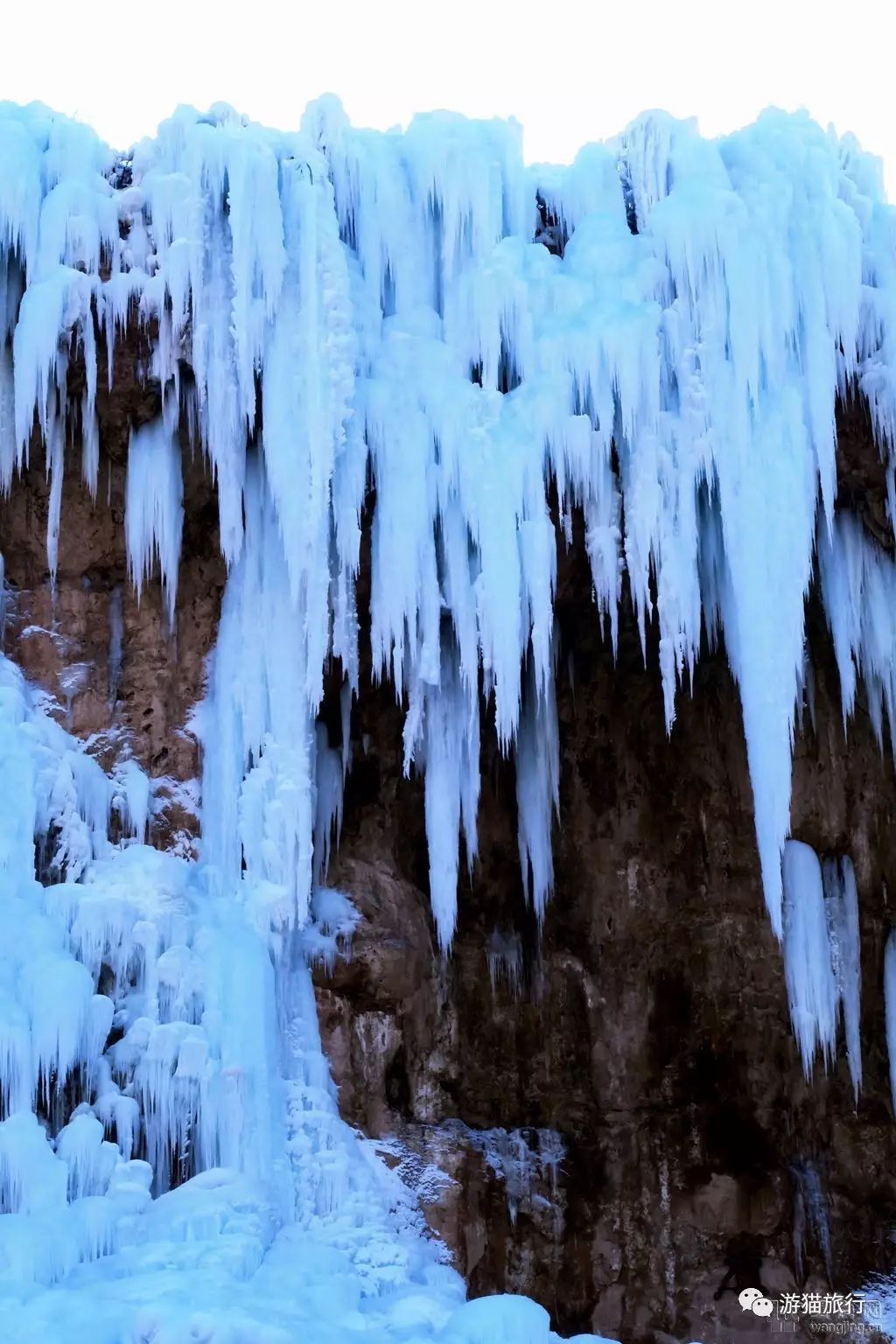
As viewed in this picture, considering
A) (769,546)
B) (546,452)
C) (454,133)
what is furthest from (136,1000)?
(454,133)

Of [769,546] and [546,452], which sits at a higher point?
[546,452]

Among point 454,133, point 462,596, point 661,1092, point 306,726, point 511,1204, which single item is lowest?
point 511,1204

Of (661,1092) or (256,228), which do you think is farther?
(661,1092)

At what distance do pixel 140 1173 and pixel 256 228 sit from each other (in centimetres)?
521

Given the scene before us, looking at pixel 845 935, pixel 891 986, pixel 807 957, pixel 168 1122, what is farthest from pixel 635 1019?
pixel 168 1122

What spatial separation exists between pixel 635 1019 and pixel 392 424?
15.6 ft

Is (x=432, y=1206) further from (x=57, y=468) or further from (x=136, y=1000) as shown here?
(x=57, y=468)

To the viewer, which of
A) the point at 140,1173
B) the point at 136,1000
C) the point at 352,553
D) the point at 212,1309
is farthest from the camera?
the point at 352,553

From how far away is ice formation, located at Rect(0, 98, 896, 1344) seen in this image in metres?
8.64

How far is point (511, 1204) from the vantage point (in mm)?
10281

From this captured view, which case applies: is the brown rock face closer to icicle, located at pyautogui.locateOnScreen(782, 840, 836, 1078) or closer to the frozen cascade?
the frozen cascade

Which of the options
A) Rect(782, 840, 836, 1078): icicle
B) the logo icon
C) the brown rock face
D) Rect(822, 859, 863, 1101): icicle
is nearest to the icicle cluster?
the brown rock face

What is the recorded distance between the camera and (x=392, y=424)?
29.3 feet

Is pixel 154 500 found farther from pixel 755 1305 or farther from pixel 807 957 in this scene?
pixel 755 1305
